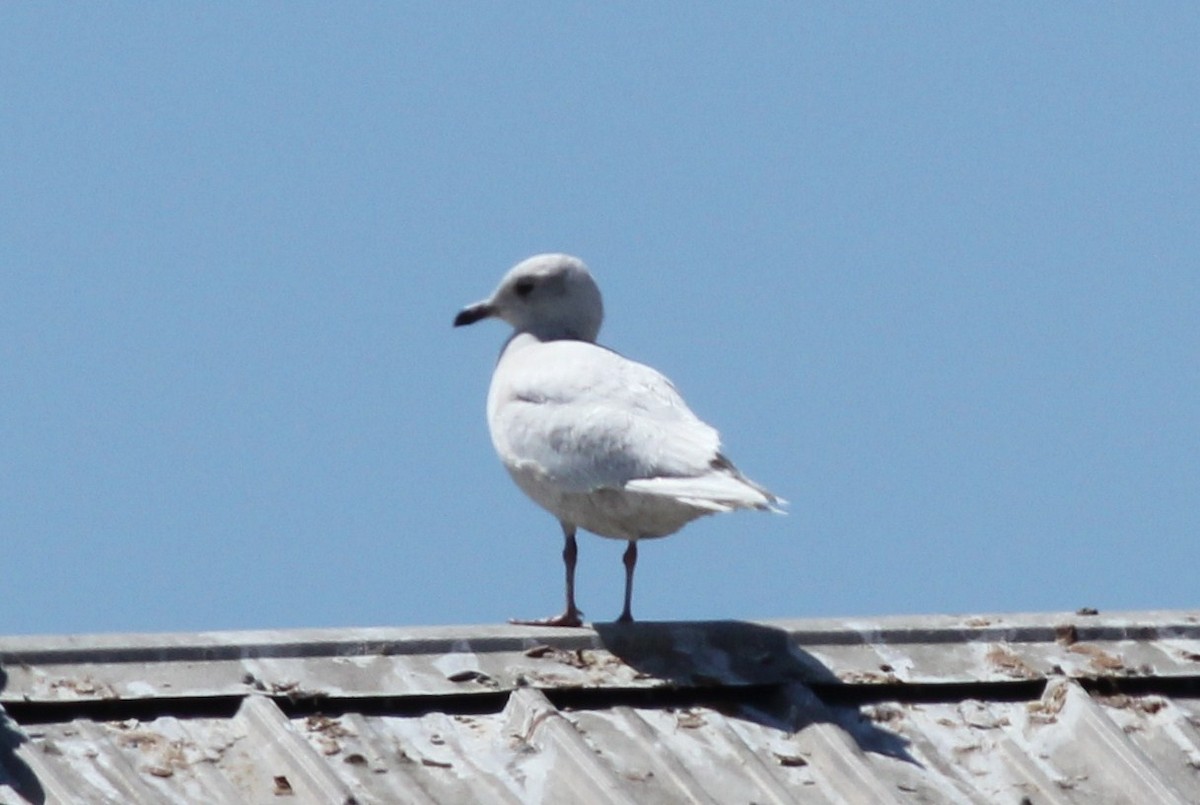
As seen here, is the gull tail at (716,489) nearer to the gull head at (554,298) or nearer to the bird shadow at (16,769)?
the gull head at (554,298)

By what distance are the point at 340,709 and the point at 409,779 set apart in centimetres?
39

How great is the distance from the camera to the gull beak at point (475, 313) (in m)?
9.91

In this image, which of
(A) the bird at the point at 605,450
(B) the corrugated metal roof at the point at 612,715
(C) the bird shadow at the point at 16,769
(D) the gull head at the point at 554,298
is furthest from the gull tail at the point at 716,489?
(C) the bird shadow at the point at 16,769

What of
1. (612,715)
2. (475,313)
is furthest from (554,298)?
(612,715)

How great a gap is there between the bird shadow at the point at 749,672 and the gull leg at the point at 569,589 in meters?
0.72

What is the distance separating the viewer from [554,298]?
32.0 ft

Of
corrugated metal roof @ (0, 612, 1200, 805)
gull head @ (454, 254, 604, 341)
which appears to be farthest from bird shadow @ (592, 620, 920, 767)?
gull head @ (454, 254, 604, 341)

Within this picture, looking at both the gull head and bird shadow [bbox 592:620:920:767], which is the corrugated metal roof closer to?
bird shadow [bbox 592:620:920:767]

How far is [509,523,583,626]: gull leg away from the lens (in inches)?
317

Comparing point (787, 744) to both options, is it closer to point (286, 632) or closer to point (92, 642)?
point (286, 632)

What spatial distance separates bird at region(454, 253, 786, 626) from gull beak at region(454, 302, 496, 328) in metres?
0.53

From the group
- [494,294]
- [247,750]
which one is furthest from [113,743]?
[494,294]

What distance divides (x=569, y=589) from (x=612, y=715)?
188 cm

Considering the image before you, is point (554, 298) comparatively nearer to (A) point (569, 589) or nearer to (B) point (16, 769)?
(A) point (569, 589)
